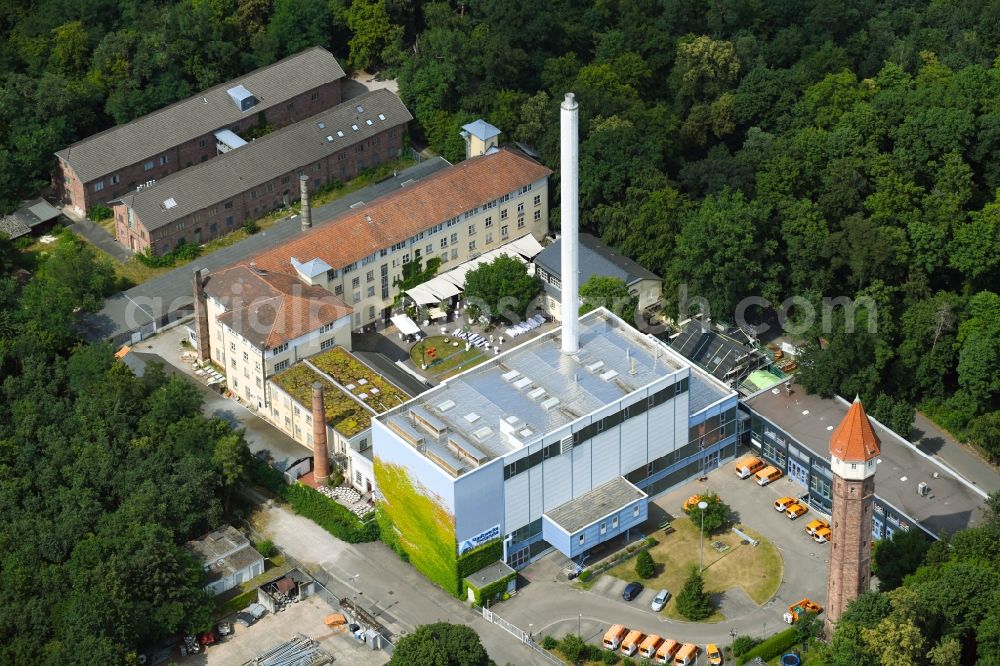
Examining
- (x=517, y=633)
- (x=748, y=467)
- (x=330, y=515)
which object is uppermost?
(x=748, y=467)

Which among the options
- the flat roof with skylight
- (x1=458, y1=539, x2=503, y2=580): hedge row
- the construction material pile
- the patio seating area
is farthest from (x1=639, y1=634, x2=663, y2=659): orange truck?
the patio seating area

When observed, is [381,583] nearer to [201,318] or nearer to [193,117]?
[201,318]

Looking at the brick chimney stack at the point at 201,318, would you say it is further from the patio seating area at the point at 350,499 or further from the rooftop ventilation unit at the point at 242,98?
the rooftop ventilation unit at the point at 242,98

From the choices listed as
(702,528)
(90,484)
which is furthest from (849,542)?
(90,484)

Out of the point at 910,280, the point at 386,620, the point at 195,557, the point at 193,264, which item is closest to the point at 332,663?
the point at 386,620

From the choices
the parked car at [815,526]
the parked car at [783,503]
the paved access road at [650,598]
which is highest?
the parked car at [783,503]

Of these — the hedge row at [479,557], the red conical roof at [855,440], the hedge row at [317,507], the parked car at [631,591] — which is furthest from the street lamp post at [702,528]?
the hedge row at [317,507]
